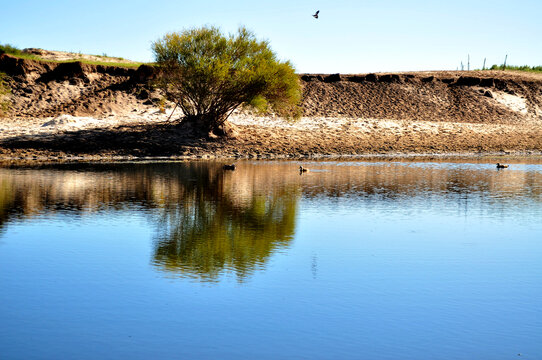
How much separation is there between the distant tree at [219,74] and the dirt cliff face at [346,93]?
8.58m

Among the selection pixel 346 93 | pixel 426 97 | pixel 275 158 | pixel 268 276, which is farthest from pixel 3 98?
pixel 268 276

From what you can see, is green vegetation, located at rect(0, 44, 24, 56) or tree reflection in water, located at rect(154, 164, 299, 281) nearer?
tree reflection in water, located at rect(154, 164, 299, 281)

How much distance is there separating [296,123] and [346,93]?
1568cm

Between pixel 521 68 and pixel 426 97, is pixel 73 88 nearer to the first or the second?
pixel 426 97

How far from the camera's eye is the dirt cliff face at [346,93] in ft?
177

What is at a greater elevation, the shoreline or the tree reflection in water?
the shoreline

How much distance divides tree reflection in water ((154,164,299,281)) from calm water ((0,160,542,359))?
0.05 m

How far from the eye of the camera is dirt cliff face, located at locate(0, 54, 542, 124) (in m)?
54.0

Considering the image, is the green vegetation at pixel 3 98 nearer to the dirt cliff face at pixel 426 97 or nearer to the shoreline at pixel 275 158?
the shoreline at pixel 275 158

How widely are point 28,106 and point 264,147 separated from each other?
2028 cm

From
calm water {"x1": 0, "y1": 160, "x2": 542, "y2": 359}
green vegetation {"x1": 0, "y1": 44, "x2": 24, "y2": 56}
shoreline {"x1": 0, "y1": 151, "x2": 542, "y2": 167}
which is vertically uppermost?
green vegetation {"x1": 0, "y1": 44, "x2": 24, "y2": 56}

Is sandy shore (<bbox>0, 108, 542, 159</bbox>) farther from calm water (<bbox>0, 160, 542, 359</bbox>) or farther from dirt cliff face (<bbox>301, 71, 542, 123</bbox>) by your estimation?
calm water (<bbox>0, 160, 542, 359</bbox>)

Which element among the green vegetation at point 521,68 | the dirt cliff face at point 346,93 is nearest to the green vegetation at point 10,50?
A: the dirt cliff face at point 346,93

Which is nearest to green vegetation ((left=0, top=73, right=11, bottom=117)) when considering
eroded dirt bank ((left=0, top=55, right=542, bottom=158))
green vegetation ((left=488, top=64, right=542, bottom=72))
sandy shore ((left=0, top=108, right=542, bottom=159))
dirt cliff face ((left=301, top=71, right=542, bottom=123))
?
eroded dirt bank ((left=0, top=55, right=542, bottom=158))
